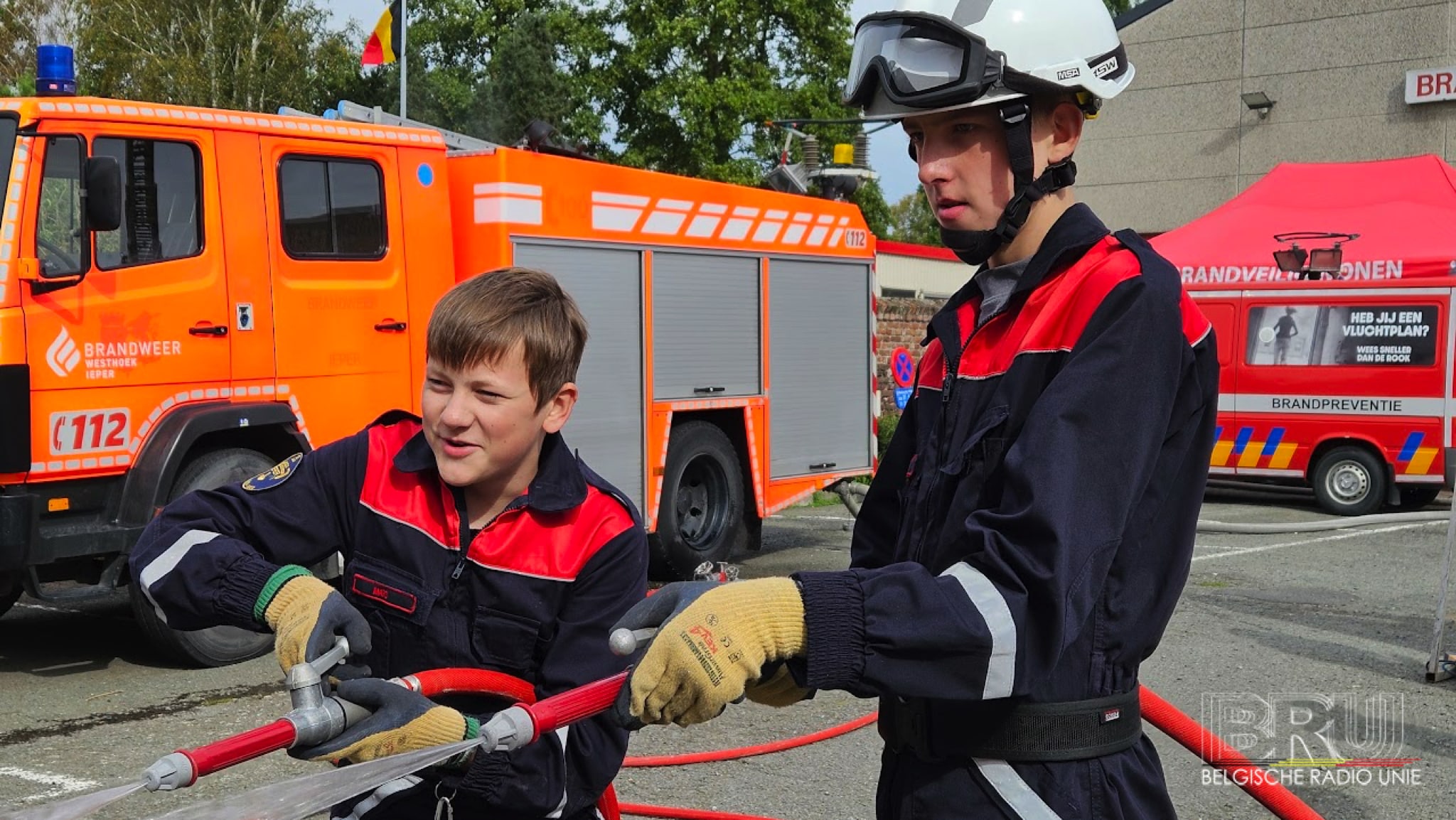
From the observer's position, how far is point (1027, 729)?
1894 millimetres

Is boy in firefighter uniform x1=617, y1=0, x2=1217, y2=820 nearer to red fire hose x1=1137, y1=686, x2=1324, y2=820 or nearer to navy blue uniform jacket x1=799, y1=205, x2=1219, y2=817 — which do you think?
navy blue uniform jacket x1=799, y1=205, x2=1219, y2=817

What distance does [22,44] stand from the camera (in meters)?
31.8

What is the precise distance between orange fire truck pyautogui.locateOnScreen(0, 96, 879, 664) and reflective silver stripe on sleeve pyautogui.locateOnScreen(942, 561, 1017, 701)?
19.2ft

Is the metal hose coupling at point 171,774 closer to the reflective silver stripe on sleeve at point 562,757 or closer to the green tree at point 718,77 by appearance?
the reflective silver stripe on sleeve at point 562,757

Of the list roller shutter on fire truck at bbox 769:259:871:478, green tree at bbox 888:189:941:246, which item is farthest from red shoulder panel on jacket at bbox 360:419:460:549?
green tree at bbox 888:189:941:246

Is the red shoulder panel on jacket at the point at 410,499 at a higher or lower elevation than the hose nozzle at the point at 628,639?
higher

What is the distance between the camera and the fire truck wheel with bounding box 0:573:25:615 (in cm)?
699

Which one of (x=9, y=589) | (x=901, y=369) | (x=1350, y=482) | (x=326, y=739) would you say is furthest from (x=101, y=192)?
(x=1350, y=482)

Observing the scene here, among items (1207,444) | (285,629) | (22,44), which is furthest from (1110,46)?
(22,44)

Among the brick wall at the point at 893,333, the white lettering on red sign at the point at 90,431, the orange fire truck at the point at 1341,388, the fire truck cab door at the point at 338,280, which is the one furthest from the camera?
the brick wall at the point at 893,333

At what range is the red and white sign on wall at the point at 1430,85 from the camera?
2483cm

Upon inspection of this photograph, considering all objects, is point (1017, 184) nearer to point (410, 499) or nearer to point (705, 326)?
point (410, 499)

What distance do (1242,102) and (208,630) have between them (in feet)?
81.7

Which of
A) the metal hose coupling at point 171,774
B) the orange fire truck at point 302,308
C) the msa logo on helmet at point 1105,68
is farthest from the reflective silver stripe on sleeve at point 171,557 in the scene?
the orange fire truck at point 302,308
